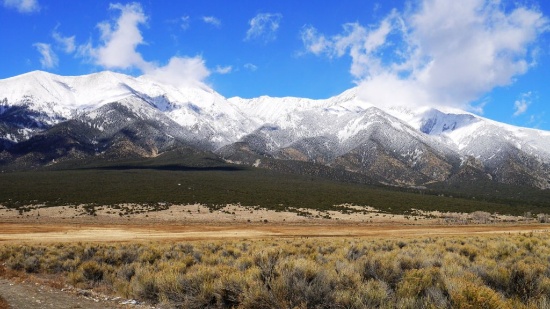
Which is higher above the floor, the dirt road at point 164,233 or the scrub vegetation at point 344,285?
the scrub vegetation at point 344,285

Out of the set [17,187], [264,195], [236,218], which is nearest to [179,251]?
[236,218]

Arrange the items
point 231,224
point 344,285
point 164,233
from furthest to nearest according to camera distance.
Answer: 1. point 231,224
2. point 164,233
3. point 344,285

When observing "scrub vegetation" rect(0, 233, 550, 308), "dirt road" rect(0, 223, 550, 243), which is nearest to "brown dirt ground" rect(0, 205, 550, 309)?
"dirt road" rect(0, 223, 550, 243)

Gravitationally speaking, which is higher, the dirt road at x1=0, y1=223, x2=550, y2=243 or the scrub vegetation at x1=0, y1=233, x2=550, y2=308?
the scrub vegetation at x1=0, y1=233, x2=550, y2=308

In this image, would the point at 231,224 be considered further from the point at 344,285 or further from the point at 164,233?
the point at 344,285

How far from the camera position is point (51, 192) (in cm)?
9919

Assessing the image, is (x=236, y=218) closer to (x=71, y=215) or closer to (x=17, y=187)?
(x=71, y=215)

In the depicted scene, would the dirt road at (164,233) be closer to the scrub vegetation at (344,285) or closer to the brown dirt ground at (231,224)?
the brown dirt ground at (231,224)

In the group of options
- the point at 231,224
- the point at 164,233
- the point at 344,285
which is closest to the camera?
the point at 344,285

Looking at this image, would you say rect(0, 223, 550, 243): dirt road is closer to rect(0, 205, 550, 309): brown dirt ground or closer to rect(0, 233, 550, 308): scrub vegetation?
rect(0, 205, 550, 309): brown dirt ground

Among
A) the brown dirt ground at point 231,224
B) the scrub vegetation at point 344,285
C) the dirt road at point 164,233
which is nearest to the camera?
the scrub vegetation at point 344,285

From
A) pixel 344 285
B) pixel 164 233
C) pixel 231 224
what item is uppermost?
pixel 344 285

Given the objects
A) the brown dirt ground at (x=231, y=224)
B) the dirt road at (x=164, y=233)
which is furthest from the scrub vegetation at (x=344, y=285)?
the brown dirt ground at (x=231, y=224)

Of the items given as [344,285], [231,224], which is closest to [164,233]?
[231,224]
